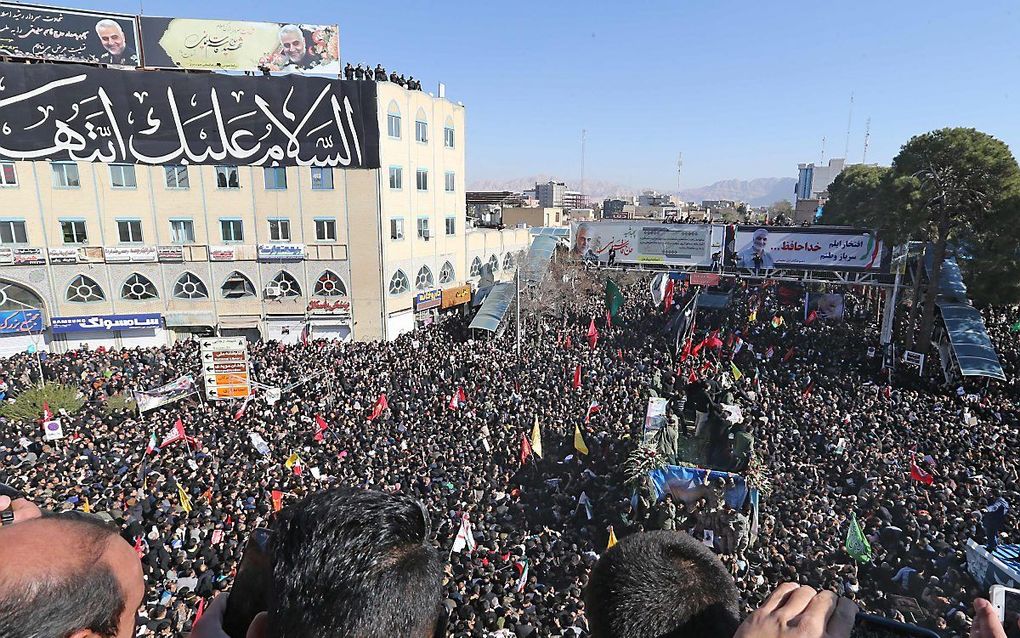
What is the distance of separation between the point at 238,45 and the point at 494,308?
15.5 m

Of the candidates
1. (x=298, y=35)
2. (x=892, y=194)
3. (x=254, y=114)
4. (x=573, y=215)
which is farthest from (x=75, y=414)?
(x=573, y=215)

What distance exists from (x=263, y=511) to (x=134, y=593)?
410 inches

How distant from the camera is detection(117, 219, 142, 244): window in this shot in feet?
76.8

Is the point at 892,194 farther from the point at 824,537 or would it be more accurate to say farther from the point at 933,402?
the point at 824,537

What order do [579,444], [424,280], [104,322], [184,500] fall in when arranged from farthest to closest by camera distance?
[424,280] → [104,322] → [579,444] → [184,500]

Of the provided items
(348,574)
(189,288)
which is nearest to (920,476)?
(348,574)

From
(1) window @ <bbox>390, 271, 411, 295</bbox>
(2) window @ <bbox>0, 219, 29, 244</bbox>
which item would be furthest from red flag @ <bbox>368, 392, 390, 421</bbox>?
(2) window @ <bbox>0, 219, 29, 244</bbox>

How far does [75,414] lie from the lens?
15.8 m

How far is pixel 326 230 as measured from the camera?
24.7m

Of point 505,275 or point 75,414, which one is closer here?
point 75,414

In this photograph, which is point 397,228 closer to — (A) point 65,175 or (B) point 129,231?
(B) point 129,231

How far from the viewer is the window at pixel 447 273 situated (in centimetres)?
2862

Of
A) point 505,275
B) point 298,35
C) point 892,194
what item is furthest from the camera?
point 505,275

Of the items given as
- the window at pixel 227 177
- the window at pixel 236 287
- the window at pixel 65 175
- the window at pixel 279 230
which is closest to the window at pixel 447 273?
the window at pixel 279 230
